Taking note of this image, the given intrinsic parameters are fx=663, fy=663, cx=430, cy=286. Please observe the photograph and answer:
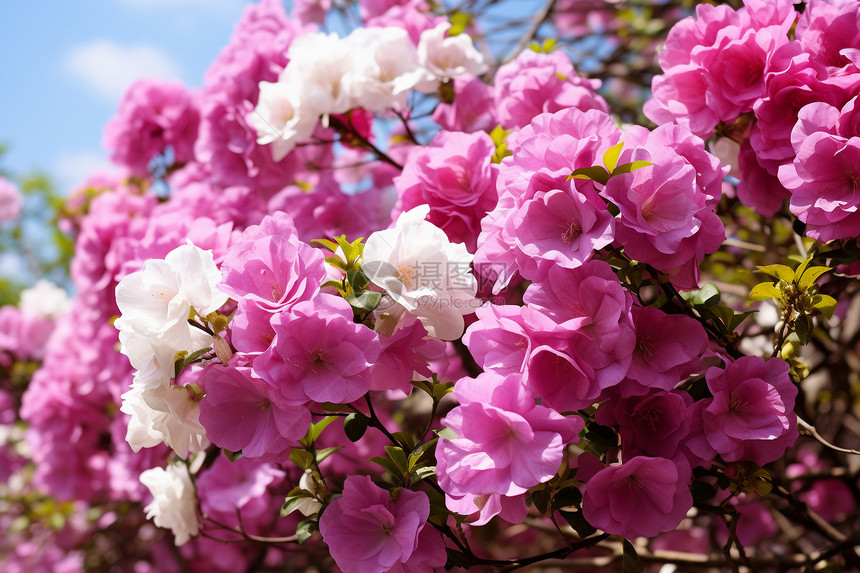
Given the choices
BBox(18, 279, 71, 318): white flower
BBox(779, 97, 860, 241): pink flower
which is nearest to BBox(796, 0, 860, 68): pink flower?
BBox(779, 97, 860, 241): pink flower

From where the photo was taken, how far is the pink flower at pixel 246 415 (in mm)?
862

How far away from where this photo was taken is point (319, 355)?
0.86 metres

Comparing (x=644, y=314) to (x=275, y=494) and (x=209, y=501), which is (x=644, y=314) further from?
(x=275, y=494)

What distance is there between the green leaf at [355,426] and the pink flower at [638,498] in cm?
33

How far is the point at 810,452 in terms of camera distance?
106 inches

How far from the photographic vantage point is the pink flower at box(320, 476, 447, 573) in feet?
2.84

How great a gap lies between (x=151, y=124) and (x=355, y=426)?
5.52 ft

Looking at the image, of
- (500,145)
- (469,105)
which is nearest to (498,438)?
(500,145)

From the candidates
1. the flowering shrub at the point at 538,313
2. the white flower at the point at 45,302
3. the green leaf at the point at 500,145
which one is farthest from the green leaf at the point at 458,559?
the white flower at the point at 45,302

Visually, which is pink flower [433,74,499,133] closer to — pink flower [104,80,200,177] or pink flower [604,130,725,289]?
pink flower [604,130,725,289]

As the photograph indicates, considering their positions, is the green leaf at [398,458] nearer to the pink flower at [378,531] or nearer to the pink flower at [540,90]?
the pink flower at [378,531]

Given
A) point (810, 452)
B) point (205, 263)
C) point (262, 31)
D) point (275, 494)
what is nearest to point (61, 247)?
point (275, 494)

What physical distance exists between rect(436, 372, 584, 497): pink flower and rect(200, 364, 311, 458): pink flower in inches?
8.1

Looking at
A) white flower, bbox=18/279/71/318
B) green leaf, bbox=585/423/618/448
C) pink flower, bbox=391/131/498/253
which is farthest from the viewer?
white flower, bbox=18/279/71/318
